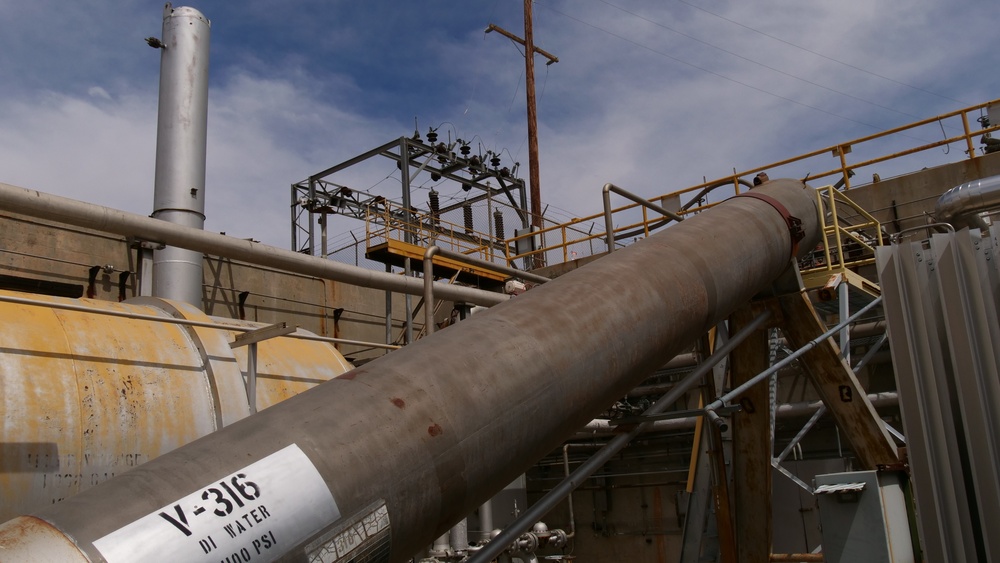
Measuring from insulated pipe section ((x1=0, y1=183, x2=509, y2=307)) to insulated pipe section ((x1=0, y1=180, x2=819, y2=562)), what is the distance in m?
2.45

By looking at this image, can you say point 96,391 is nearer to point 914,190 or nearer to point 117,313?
point 117,313

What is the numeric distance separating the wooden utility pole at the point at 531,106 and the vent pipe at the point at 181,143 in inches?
547

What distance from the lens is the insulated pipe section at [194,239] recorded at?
437 centimetres

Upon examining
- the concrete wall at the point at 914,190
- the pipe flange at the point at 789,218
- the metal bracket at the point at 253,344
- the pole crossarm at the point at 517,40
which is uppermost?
the pole crossarm at the point at 517,40

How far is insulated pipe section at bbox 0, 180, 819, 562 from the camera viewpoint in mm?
2211

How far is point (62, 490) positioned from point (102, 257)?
8.65 m

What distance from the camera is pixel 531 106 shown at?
24547mm

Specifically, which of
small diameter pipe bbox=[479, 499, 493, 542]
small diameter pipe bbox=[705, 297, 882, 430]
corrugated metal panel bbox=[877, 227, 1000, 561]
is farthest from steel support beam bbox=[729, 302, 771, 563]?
small diameter pipe bbox=[479, 499, 493, 542]

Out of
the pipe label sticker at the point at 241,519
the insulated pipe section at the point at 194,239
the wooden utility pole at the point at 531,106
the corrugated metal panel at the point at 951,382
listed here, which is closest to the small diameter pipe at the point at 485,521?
the insulated pipe section at the point at 194,239

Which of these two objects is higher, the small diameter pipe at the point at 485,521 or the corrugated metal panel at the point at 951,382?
the corrugated metal panel at the point at 951,382

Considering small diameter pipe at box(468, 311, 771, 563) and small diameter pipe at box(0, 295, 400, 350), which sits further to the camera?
small diameter pipe at box(0, 295, 400, 350)

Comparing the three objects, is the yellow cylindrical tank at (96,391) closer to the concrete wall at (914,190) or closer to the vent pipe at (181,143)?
the vent pipe at (181,143)

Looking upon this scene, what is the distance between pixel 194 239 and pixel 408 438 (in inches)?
120

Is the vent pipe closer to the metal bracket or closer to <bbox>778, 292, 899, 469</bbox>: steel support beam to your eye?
the metal bracket
